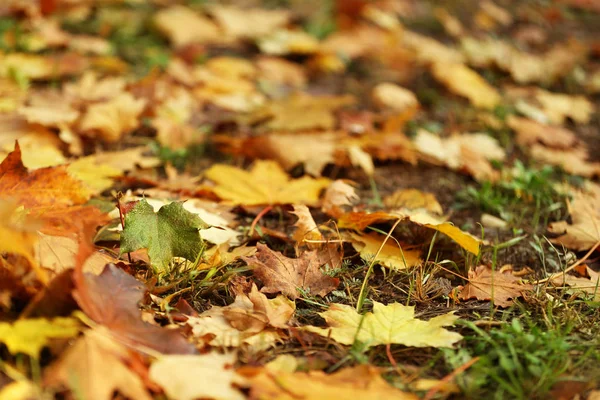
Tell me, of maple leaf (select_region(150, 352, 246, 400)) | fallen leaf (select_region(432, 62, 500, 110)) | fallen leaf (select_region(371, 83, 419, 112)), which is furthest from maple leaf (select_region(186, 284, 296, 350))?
fallen leaf (select_region(432, 62, 500, 110))

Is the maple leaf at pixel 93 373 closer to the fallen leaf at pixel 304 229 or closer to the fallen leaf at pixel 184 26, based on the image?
the fallen leaf at pixel 304 229

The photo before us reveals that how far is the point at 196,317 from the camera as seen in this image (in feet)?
4.18

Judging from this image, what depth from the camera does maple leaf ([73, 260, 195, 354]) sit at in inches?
43.4

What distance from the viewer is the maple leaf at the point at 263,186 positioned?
183 cm

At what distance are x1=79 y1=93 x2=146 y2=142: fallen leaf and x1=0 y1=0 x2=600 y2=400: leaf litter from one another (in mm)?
10

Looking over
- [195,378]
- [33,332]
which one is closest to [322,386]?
Answer: [195,378]

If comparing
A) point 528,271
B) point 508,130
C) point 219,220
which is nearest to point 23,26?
point 219,220

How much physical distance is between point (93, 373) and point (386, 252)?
844 millimetres

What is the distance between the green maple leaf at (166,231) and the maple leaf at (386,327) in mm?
333

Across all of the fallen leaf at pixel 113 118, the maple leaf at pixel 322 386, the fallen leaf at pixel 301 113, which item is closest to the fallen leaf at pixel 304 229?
the maple leaf at pixel 322 386

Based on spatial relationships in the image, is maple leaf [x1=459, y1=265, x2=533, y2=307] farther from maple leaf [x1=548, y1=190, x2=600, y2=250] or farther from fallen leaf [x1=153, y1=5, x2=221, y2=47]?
fallen leaf [x1=153, y1=5, x2=221, y2=47]

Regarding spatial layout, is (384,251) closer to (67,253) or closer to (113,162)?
(67,253)

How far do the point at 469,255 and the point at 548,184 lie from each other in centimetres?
65

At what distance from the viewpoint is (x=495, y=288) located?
1479 mm
